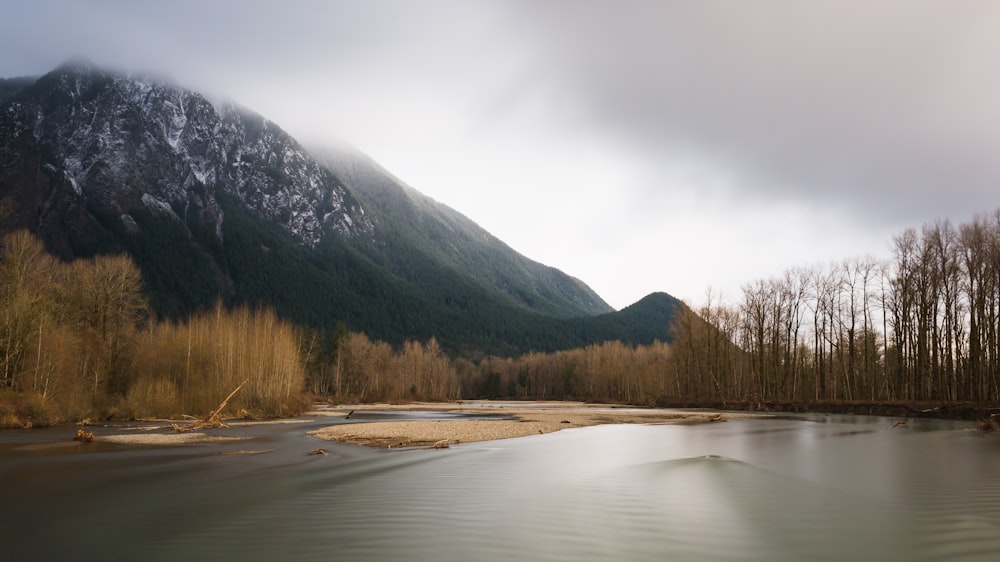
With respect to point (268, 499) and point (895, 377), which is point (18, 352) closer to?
point (268, 499)

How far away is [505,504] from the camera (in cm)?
1585

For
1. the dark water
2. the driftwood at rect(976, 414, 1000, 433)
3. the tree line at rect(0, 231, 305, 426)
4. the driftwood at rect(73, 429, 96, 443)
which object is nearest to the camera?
the dark water

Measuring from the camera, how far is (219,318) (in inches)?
2594

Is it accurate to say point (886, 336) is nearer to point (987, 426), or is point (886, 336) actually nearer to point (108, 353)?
point (987, 426)

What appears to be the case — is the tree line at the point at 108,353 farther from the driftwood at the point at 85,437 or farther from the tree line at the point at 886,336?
the tree line at the point at 886,336

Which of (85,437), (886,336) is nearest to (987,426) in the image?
(886,336)

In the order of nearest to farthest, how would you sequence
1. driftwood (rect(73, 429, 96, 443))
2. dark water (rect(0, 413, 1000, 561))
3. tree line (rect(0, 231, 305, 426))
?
1. dark water (rect(0, 413, 1000, 561))
2. driftwood (rect(73, 429, 96, 443))
3. tree line (rect(0, 231, 305, 426))

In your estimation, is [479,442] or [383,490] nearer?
[383,490]

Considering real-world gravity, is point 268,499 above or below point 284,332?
below

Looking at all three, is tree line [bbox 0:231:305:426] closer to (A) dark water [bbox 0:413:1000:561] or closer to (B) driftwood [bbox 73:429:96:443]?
(B) driftwood [bbox 73:429:96:443]

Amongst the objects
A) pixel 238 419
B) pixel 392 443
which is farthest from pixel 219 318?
pixel 392 443

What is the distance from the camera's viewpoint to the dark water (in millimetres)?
11438

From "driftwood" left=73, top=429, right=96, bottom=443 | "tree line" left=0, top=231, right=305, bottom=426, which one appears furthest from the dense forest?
"driftwood" left=73, top=429, right=96, bottom=443

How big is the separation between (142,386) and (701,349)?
3215 inches
